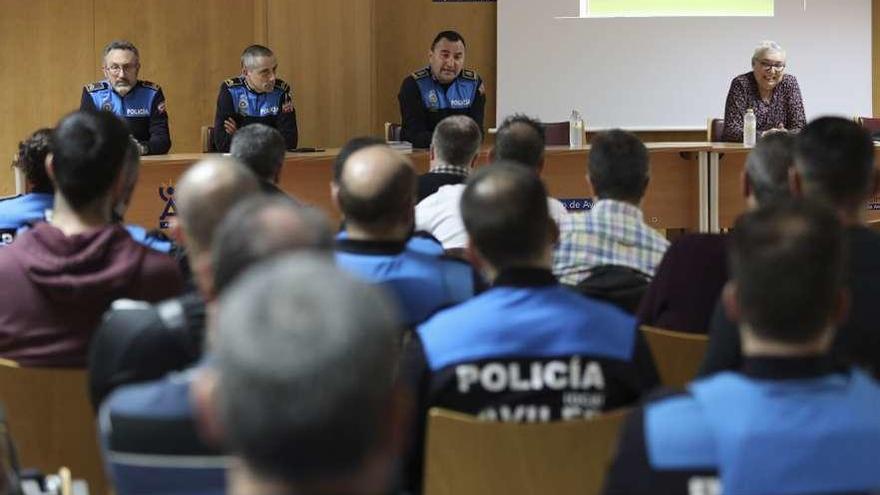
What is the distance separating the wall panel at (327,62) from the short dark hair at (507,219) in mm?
6950

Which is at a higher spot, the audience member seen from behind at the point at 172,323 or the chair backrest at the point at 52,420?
the audience member seen from behind at the point at 172,323

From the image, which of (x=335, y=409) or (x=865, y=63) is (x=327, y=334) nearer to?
(x=335, y=409)

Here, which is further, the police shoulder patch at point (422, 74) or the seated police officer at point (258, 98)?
the police shoulder patch at point (422, 74)

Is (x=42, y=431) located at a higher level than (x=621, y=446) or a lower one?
lower

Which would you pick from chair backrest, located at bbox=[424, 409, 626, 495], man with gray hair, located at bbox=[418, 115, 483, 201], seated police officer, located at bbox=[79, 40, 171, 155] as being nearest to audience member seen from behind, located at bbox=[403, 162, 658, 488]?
chair backrest, located at bbox=[424, 409, 626, 495]

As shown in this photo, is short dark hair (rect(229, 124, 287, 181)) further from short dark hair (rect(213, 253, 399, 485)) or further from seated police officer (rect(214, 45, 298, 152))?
short dark hair (rect(213, 253, 399, 485))

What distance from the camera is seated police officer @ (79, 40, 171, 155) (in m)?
7.50

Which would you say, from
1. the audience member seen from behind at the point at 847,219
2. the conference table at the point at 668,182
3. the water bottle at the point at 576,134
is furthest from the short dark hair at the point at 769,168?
the water bottle at the point at 576,134

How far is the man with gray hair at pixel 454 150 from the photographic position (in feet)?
16.4

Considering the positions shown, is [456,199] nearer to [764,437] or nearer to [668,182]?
[764,437]

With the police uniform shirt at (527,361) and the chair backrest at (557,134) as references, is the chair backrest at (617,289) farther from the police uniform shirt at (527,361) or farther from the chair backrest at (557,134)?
the chair backrest at (557,134)

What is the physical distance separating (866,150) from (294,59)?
22.8 ft

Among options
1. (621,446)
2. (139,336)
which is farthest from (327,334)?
(139,336)

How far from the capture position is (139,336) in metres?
2.16
